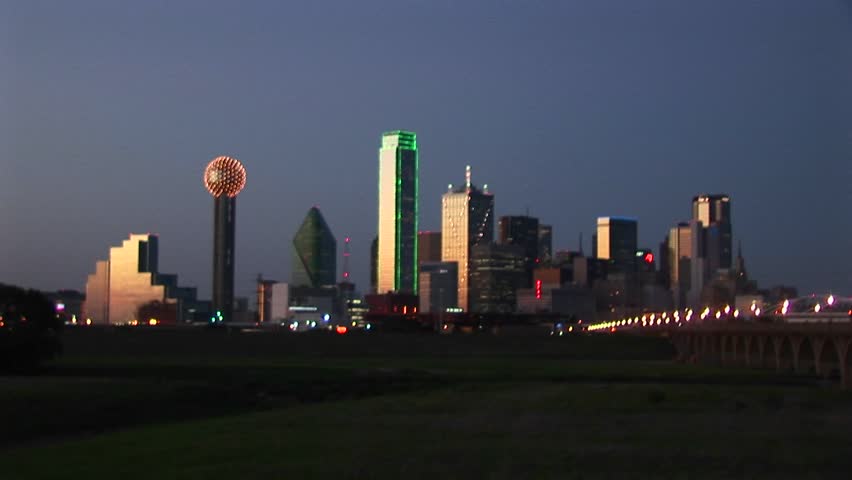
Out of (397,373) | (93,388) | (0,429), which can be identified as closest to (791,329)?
(397,373)

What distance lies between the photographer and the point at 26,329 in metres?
81.8

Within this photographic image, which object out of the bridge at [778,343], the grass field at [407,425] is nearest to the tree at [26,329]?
the grass field at [407,425]

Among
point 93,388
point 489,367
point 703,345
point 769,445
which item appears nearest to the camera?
point 769,445

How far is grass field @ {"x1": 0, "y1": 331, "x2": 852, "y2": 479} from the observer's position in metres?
36.5

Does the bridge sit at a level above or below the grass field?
above

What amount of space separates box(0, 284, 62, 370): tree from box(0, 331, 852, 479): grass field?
7.01 feet

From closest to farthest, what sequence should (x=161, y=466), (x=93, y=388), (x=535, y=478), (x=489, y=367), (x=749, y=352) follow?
(x=535, y=478) → (x=161, y=466) → (x=93, y=388) → (x=489, y=367) → (x=749, y=352)

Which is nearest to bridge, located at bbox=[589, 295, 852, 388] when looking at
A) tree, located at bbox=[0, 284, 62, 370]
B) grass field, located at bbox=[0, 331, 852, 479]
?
grass field, located at bbox=[0, 331, 852, 479]

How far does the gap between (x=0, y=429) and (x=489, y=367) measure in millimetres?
56818

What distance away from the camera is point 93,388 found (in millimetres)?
61344

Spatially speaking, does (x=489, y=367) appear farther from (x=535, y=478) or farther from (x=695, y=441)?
(x=535, y=478)

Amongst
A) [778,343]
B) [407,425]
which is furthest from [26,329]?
[778,343]

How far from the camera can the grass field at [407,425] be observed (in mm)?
36469

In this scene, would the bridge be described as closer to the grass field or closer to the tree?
the grass field
